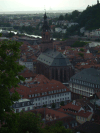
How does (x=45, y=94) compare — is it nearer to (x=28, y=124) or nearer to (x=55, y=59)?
(x=55, y=59)

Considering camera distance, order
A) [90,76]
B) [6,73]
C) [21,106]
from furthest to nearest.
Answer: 1. [90,76]
2. [21,106]
3. [6,73]

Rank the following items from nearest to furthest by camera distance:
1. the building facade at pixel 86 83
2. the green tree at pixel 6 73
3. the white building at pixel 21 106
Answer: the green tree at pixel 6 73
the white building at pixel 21 106
the building facade at pixel 86 83

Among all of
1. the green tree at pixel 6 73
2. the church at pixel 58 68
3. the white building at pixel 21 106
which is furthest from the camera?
the church at pixel 58 68

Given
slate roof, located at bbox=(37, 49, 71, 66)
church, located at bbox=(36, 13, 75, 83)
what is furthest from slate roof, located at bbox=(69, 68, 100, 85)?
slate roof, located at bbox=(37, 49, 71, 66)

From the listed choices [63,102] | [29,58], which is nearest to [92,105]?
[63,102]

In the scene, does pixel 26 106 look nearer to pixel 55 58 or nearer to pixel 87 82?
pixel 87 82

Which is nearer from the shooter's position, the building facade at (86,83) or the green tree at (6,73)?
the green tree at (6,73)

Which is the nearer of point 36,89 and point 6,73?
point 6,73

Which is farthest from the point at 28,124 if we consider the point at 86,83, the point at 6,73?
the point at 86,83

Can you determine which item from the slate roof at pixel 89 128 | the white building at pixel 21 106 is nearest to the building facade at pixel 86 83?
the white building at pixel 21 106

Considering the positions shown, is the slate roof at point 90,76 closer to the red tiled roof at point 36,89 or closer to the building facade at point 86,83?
the building facade at point 86,83

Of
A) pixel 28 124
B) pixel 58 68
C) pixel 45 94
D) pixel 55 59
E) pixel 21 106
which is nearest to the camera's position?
pixel 28 124
